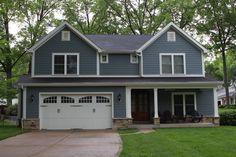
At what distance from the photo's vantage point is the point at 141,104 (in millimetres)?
25469

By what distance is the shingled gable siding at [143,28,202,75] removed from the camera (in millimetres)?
24859

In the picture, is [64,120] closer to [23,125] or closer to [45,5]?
[23,125]

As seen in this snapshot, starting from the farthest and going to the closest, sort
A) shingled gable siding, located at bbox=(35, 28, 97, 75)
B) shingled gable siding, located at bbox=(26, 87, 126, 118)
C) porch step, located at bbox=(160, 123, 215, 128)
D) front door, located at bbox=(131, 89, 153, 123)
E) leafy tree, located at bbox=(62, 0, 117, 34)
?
leafy tree, located at bbox=(62, 0, 117, 34), front door, located at bbox=(131, 89, 153, 123), shingled gable siding, located at bbox=(35, 28, 97, 75), porch step, located at bbox=(160, 123, 215, 128), shingled gable siding, located at bbox=(26, 87, 126, 118)

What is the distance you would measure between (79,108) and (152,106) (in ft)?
17.2


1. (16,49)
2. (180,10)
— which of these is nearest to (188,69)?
(180,10)

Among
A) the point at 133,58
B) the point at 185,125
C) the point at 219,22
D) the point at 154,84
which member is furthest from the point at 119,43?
the point at 219,22

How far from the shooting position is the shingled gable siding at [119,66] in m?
24.7

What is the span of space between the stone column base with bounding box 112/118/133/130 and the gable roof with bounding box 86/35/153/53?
4797 mm

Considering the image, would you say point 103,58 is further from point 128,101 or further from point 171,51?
point 171,51

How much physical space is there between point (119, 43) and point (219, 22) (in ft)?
50.4

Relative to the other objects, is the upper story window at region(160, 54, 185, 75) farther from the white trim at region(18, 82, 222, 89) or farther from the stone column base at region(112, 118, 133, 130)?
the stone column base at region(112, 118, 133, 130)

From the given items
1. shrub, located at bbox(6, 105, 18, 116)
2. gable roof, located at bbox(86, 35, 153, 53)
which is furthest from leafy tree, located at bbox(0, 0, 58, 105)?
gable roof, located at bbox(86, 35, 153, 53)

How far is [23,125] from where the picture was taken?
22453 mm

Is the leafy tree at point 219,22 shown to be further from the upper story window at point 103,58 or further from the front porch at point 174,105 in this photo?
the upper story window at point 103,58
